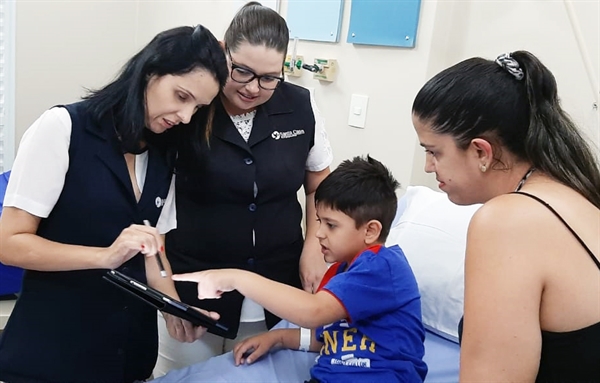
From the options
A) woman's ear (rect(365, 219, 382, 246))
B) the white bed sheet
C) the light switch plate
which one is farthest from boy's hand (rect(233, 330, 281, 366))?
the light switch plate

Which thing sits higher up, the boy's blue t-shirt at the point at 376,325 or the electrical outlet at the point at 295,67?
the electrical outlet at the point at 295,67

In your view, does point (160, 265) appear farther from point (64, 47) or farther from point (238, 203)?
point (64, 47)

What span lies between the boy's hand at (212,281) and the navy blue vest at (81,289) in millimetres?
205

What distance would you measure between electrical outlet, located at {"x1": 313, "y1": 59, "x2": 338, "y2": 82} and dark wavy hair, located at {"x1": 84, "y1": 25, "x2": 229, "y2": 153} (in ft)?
3.70

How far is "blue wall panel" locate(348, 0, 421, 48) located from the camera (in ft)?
6.45

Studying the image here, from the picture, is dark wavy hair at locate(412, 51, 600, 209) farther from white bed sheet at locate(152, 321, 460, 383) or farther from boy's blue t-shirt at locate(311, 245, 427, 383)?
white bed sheet at locate(152, 321, 460, 383)

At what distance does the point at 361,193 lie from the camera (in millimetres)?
1268

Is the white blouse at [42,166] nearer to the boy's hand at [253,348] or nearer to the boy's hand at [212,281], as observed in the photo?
the boy's hand at [212,281]

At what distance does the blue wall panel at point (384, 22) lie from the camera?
1.97 metres

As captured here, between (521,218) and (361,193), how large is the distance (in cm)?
49

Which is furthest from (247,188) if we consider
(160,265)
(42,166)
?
(42,166)

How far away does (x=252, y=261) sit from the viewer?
57.9 inches

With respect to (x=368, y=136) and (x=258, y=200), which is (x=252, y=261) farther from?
(x=368, y=136)

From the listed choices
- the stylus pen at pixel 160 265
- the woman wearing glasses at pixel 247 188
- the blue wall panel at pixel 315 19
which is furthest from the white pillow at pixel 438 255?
the blue wall panel at pixel 315 19
